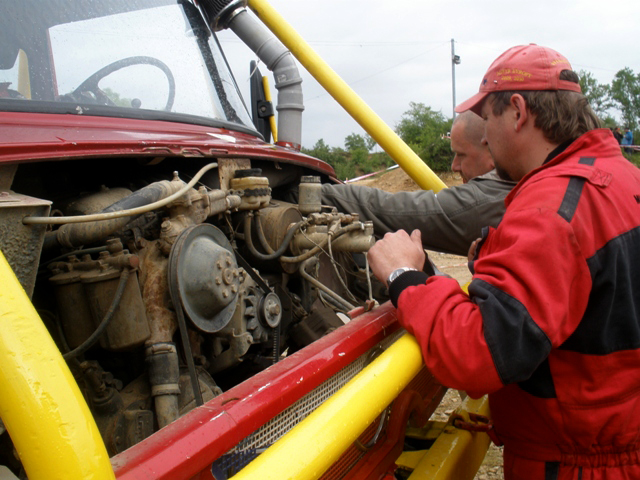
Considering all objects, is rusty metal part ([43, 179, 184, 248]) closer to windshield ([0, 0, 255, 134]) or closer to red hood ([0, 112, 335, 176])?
red hood ([0, 112, 335, 176])

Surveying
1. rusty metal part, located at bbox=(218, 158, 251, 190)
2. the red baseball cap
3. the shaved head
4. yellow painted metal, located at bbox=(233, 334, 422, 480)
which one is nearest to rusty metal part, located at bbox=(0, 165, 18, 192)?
rusty metal part, located at bbox=(218, 158, 251, 190)

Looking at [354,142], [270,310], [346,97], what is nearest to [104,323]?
[270,310]

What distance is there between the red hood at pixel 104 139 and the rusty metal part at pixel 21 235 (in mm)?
146

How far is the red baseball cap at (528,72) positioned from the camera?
166 cm

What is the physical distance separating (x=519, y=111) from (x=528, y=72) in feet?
0.39

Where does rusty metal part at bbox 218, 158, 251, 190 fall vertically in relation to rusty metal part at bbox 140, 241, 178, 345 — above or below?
above

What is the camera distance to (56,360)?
79cm

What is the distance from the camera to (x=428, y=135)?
22266 mm

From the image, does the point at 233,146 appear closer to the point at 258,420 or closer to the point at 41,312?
the point at 41,312

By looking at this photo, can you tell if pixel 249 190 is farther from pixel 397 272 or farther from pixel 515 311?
pixel 515 311

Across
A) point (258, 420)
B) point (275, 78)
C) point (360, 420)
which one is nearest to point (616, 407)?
Answer: point (360, 420)

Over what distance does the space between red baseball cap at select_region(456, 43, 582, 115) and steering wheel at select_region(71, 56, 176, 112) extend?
1292mm

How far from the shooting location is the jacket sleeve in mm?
1305

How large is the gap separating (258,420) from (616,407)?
98cm
